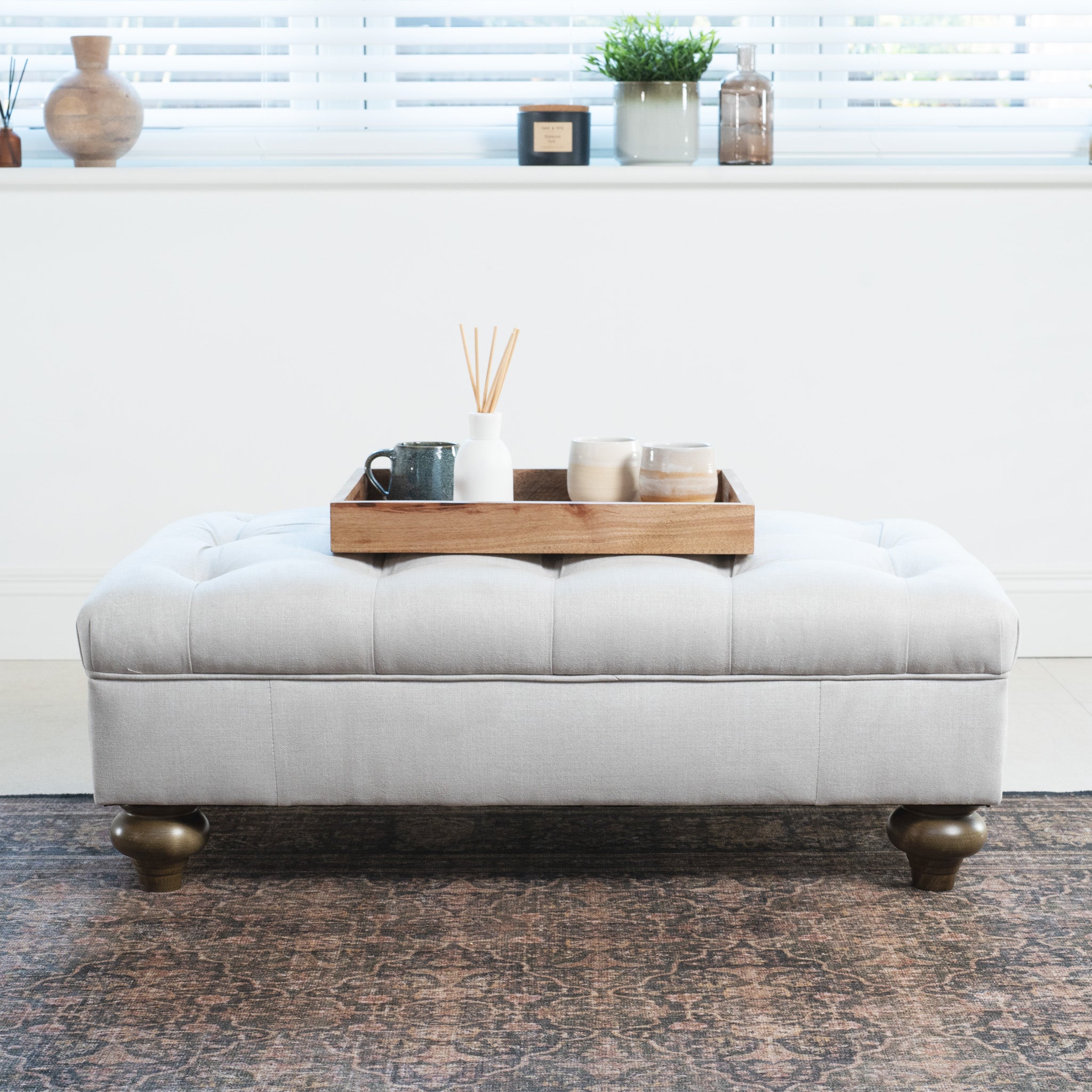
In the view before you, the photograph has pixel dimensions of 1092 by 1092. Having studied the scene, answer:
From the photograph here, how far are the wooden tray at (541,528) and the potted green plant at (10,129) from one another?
1589mm

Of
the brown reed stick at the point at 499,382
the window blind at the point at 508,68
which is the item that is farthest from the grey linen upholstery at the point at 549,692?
the window blind at the point at 508,68

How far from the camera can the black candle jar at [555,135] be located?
9.09ft

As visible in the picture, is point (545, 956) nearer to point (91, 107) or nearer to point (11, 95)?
point (91, 107)

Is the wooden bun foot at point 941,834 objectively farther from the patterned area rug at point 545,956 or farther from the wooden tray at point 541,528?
the wooden tray at point 541,528

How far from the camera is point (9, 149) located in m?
2.80

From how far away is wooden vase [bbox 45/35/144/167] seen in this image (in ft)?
8.92

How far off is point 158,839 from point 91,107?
69.3 inches

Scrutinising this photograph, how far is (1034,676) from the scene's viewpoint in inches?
108

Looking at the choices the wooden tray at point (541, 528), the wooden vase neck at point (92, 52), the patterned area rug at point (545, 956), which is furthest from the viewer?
the wooden vase neck at point (92, 52)

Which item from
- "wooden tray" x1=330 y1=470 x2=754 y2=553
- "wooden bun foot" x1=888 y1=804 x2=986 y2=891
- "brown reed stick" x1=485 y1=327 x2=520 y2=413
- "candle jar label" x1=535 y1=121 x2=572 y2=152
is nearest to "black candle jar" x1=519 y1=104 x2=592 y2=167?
"candle jar label" x1=535 y1=121 x2=572 y2=152

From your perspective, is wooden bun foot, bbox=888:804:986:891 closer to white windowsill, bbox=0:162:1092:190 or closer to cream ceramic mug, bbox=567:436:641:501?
cream ceramic mug, bbox=567:436:641:501

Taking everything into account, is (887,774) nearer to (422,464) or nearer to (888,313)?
(422,464)

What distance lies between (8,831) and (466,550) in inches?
32.8

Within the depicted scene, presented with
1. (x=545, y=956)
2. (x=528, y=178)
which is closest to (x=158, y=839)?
(x=545, y=956)
